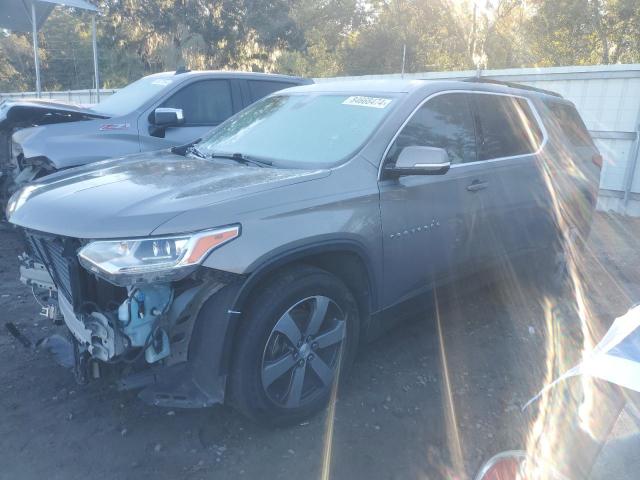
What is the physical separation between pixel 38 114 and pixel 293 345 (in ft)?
14.6

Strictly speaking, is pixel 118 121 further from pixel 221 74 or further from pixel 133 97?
pixel 221 74

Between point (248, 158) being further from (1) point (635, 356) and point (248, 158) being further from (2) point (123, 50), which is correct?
(2) point (123, 50)

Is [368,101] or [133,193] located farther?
[368,101]

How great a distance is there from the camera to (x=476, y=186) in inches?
147

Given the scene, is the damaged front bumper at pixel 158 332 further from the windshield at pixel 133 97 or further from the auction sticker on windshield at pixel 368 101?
the windshield at pixel 133 97

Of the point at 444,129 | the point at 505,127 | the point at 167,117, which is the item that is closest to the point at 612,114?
the point at 505,127

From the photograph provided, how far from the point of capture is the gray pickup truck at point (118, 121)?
5344mm

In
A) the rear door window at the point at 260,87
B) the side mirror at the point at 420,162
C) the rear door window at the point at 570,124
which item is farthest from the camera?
the rear door window at the point at 260,87

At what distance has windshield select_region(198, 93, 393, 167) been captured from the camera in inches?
126

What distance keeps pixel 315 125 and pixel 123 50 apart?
25054mm

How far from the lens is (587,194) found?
5039 millimetres

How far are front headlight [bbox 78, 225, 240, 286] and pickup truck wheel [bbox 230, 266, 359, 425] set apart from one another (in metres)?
0.41

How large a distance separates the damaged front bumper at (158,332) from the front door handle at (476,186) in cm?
196

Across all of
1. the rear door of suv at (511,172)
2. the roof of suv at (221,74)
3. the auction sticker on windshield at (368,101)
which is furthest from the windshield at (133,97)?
the rear door of suv at (511,172)
